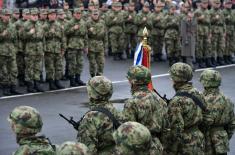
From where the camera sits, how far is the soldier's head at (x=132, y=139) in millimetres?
5855

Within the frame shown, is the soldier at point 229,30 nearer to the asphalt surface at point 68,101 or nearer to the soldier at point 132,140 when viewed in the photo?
the asphalt surface at point 68,101

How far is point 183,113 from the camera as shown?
28.5ft

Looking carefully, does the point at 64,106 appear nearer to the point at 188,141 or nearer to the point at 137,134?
the point at 188,141

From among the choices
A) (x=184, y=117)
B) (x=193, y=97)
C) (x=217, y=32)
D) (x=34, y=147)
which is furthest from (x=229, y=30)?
(x=34, y=147)

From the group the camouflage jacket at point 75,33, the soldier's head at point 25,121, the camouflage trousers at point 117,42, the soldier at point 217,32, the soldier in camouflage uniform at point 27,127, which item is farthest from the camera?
the camouflage trousers at point 117,42

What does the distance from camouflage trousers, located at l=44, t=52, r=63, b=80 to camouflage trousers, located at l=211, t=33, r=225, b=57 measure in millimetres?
6056

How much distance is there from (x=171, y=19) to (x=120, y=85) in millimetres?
3886

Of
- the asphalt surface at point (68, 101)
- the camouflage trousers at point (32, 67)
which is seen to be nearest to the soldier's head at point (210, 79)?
the asphalt surface at point (68, 101)

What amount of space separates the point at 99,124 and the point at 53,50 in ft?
35.0

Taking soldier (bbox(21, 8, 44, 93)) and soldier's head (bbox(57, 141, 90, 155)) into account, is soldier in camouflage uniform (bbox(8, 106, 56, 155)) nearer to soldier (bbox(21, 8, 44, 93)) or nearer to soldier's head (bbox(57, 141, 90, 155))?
soldier's head (bbox(57, 141, 90, 155))

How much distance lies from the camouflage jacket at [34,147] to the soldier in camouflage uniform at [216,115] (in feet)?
10.6

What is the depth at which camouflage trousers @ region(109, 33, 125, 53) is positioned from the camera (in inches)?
897

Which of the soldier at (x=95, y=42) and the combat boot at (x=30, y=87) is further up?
the soldier at (x=95, y=42)

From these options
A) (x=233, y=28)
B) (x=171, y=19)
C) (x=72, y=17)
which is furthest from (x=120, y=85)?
(x=233, y=28)
